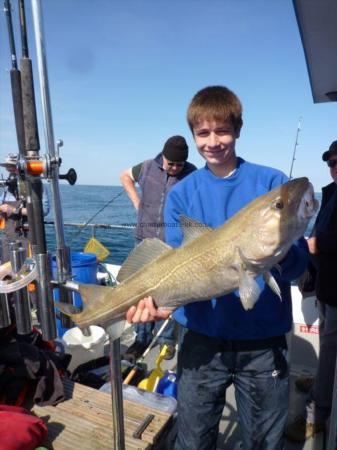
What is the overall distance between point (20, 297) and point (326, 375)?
3107 millimetres

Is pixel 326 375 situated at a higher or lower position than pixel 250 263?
lower

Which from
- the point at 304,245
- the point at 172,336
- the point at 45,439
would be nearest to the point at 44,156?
the point at 304,245

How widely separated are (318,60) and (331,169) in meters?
1.16

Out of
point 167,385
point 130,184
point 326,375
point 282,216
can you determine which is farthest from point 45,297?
point 130,184

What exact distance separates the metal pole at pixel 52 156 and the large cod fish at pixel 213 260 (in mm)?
146

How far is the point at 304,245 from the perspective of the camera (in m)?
2.17

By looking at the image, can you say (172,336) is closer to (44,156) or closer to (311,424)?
(311,424)

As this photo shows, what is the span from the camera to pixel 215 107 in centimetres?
230

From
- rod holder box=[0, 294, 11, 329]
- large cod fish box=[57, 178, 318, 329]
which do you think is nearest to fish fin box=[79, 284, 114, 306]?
large cod fish box=[57, 178, 318, 329]

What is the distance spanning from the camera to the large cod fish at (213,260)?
1773mm

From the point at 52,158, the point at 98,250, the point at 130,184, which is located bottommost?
the point at 98,250

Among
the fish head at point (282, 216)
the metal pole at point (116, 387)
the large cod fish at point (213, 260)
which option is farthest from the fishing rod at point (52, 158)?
the fish head at point (282, 216)

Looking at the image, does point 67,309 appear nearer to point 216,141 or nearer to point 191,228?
point 191,228

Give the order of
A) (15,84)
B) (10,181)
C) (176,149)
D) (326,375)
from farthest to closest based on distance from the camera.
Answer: (176,149), (326,375), (15,84), (10,181)
